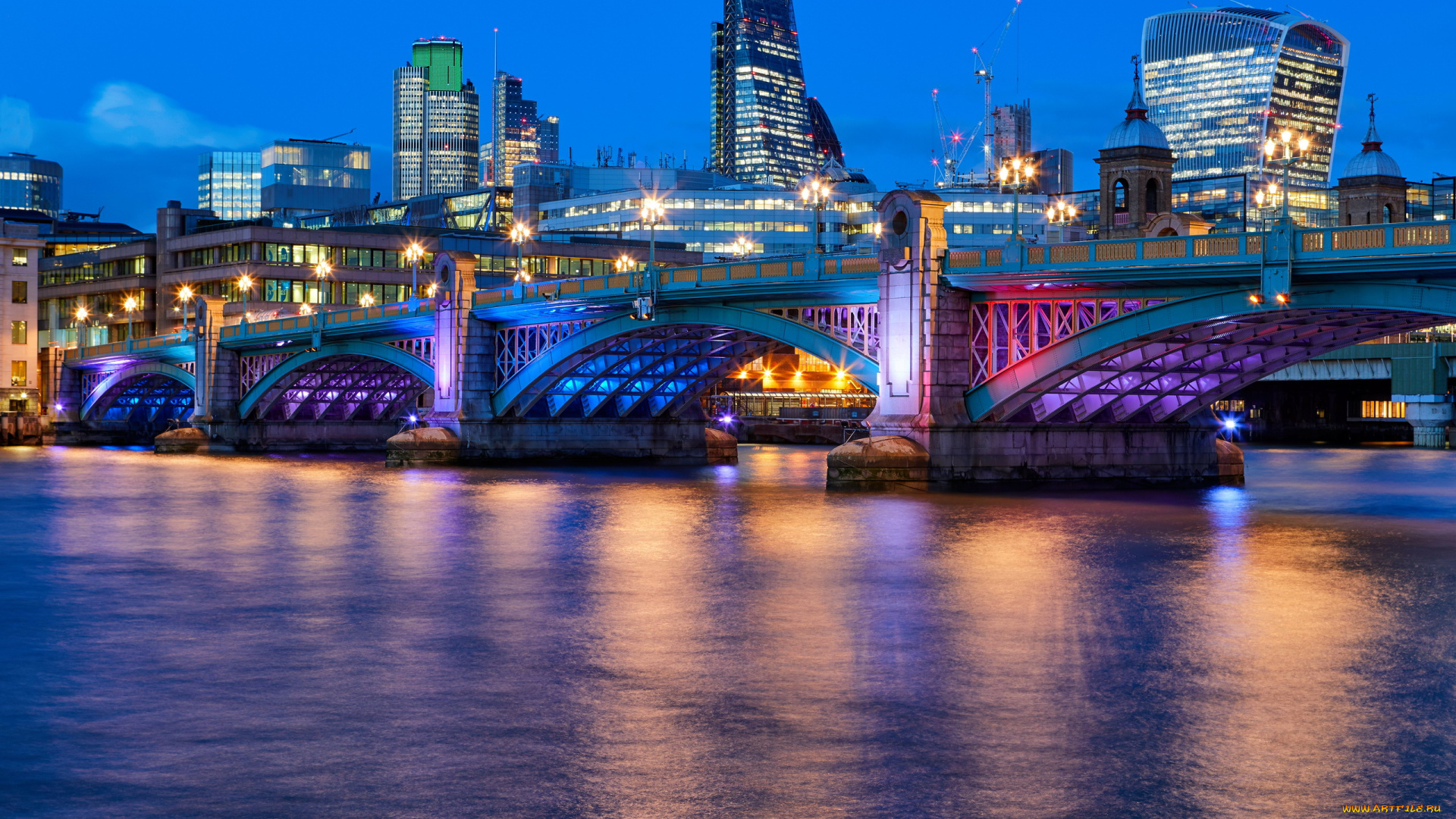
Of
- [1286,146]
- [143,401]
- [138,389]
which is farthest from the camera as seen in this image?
[143,401]

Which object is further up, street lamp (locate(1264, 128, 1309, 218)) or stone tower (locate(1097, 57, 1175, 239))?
stone tower (locate(1097, 57, 1175, 239))

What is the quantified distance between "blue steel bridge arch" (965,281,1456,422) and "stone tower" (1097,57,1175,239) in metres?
63.1

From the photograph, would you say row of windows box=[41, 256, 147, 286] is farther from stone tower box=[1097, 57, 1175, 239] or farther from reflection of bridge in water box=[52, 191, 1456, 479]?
stone tower box=[1097, 57, 1175, 239]

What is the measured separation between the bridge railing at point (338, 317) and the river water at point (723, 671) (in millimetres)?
43544

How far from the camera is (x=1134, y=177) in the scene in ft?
384

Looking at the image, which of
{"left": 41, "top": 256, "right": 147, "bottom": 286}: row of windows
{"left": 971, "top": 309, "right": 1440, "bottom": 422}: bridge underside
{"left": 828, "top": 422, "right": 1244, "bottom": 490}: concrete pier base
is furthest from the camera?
{"left": 41, "top": 256, "right": 147, "bottom": 286}: row of windows

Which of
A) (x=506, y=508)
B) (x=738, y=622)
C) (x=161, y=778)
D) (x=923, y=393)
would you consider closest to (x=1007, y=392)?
(x=923, y=393)

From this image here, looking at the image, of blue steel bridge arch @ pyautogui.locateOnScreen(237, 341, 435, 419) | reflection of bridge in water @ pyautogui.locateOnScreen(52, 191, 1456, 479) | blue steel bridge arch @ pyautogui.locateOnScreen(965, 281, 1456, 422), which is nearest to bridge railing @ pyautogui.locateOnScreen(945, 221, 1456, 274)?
reflection of bridge in water @ pyautogui.locateOnScreen(52, 191, 1456, 479)

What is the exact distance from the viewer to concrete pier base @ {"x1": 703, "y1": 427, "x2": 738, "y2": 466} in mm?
80688

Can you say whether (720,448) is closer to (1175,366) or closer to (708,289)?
(708,289)

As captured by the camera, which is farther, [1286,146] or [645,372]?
[645,372]

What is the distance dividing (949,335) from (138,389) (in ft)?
320

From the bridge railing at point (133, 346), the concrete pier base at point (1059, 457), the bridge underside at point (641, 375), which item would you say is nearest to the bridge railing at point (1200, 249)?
the concrete pier base at point (1059, 457)

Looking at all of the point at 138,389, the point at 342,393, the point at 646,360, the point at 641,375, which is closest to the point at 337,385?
the point at 342,393
